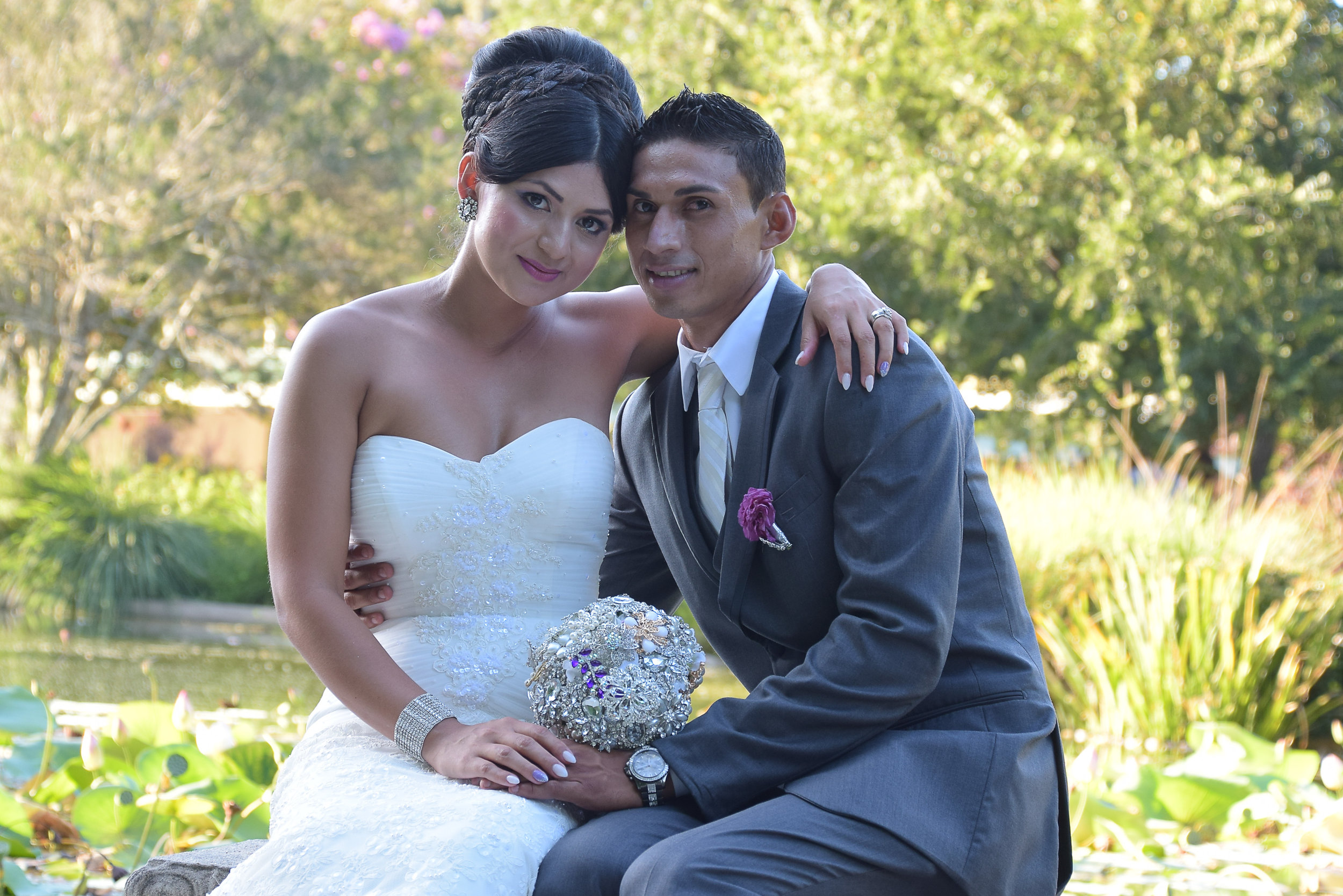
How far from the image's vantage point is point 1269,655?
5.97 meters

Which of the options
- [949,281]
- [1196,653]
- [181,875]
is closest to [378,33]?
[949,281]

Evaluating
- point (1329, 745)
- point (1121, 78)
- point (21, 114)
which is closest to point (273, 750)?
point (1329, 745)

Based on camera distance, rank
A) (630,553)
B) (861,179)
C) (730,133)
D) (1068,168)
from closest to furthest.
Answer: (730,133)
(630,553)
(1068,168)
(861,179)

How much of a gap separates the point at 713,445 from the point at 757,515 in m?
0.30

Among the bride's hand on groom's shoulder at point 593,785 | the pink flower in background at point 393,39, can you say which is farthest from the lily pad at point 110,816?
the pink flower in background at point 393,39

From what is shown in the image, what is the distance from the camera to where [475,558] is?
2.72 m

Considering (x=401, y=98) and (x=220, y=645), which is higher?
(x=401, y=98)

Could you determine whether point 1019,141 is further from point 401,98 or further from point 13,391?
point 13,391

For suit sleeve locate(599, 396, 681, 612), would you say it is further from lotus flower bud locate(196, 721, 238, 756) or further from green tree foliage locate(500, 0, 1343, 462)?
green tree foliage locate(500, 0, 1343, 462)

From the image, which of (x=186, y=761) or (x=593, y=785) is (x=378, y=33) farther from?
(x=593, y=785)

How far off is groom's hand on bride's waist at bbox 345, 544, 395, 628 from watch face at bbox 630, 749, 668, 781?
82 centimetres

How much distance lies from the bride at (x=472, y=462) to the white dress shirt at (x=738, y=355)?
0.14 m

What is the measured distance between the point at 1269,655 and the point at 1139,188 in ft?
14.8

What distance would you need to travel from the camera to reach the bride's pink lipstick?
2607mm
